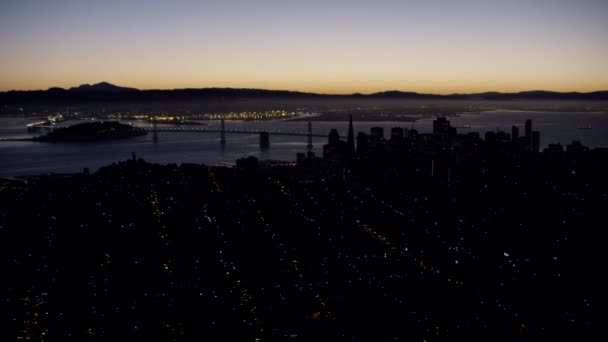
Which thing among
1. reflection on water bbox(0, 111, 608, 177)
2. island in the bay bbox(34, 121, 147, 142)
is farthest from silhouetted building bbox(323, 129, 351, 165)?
island in the bay bbox(34, 121, 147, 142)

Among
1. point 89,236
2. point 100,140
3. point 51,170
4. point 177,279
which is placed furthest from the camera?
point 100,140

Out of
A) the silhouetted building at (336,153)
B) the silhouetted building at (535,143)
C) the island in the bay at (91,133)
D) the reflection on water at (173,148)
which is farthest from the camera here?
the island in the bay at (91,133)

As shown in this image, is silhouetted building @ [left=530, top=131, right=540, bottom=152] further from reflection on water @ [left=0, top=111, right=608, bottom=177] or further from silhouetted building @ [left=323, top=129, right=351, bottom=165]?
silhouetted building @ [left=323, top=129, right=351, bottom=165]

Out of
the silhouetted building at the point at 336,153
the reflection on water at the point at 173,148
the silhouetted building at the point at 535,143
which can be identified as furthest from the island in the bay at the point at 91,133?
the silhouetted building at the point at 535,143

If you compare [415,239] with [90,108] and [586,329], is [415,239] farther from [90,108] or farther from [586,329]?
[90,108]

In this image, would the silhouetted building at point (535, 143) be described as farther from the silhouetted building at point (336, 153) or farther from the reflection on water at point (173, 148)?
the silhouetted building at point (336, 153)

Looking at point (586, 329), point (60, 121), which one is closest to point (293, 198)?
point (586, 329)

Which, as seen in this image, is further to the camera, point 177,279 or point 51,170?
point 51,170

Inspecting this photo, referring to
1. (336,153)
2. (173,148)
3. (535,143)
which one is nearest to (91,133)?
(173,148)
